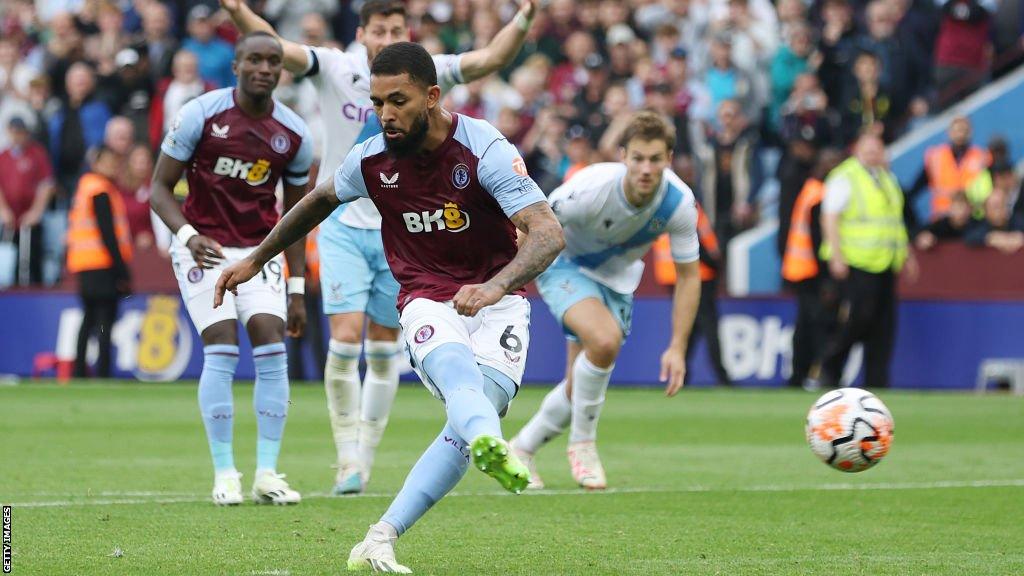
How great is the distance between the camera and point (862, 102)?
20.5 meters

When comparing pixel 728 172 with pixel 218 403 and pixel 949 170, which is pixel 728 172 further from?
pixel 218 403

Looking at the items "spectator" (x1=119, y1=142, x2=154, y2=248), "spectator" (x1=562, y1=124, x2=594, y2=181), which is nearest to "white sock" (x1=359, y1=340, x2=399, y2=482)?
"spectator" (x1=562, y1=124, x2=594, y2=181)

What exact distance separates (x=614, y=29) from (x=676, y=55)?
3.92 feet

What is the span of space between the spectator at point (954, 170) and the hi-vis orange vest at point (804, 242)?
3.98 feet

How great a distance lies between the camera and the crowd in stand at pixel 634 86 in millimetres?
19469

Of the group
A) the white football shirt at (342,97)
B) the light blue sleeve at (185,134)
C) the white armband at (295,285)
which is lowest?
the white armband at (295,285)

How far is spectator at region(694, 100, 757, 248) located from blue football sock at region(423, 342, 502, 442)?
13.4m

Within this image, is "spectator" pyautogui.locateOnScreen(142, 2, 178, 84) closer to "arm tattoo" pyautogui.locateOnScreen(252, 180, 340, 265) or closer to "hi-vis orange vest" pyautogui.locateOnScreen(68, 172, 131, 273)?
"hi-vis orange vest" pyautogui.locateOnScreen(68, 172, 131, 273)

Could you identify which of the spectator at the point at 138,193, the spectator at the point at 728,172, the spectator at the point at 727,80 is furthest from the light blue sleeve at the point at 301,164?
the spectator at the point at 727,80

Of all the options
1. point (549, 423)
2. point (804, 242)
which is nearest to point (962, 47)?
point (804, 242)

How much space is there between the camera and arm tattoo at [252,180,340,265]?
6934mm

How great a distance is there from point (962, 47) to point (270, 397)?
46.9ft

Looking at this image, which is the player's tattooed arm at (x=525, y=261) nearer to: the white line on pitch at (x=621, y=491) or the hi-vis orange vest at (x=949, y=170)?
the white line on pitch at (x=621, y=491)

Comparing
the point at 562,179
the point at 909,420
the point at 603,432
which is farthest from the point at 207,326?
the point at 562,179
